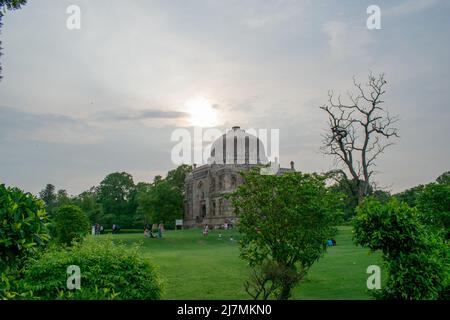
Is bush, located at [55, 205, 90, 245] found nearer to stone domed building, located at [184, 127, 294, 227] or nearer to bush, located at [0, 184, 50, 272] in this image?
bush, located at [0, 184, 50, 272]

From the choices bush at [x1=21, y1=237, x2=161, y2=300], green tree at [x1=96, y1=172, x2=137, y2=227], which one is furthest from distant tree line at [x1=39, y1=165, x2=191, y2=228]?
bush at [x1=21, y1=237, x2=161, y2=300]

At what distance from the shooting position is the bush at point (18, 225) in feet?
19.8

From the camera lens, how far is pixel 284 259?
508 inches

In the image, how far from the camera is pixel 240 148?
64.6m

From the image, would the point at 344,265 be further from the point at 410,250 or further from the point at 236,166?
the point at 236,166

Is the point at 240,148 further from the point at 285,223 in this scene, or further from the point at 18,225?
the point at 18,225

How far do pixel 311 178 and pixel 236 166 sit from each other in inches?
1945

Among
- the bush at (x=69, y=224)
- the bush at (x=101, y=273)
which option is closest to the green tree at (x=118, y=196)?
the bush at (x=69, y=224)

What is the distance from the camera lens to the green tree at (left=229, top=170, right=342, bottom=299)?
41.9ft

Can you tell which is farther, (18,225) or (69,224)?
(69,224)

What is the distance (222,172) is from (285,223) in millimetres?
52180

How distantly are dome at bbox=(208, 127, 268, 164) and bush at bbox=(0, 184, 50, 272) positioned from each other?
56.3 meters

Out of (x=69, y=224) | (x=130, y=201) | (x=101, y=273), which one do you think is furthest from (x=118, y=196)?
(x=101, y=273)
